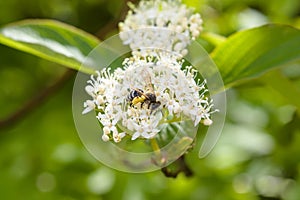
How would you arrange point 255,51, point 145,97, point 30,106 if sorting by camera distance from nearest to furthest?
point 145,97, point 255,51, point 30,106

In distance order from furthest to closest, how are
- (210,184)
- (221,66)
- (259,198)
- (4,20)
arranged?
(4,20) < (259,198) < (210,184) < (221,66)

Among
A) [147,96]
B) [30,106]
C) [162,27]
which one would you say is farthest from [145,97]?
[30,106]

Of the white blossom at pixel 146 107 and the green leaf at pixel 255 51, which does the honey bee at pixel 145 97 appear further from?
the green leaf at pixel 255 51

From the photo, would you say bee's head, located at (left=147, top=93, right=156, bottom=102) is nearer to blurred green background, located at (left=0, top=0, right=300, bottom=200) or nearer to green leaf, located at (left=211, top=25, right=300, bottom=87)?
green leaf, located at (left=211, top=25, right=300, bottom=87)

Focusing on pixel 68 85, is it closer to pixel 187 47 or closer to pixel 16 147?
pixel 16 147

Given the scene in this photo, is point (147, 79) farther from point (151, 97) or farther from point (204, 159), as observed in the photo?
point (204, 159)

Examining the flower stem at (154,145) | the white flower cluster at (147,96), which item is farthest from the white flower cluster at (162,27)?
the flower stem at (154,145)

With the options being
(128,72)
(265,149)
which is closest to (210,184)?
(265,149)
